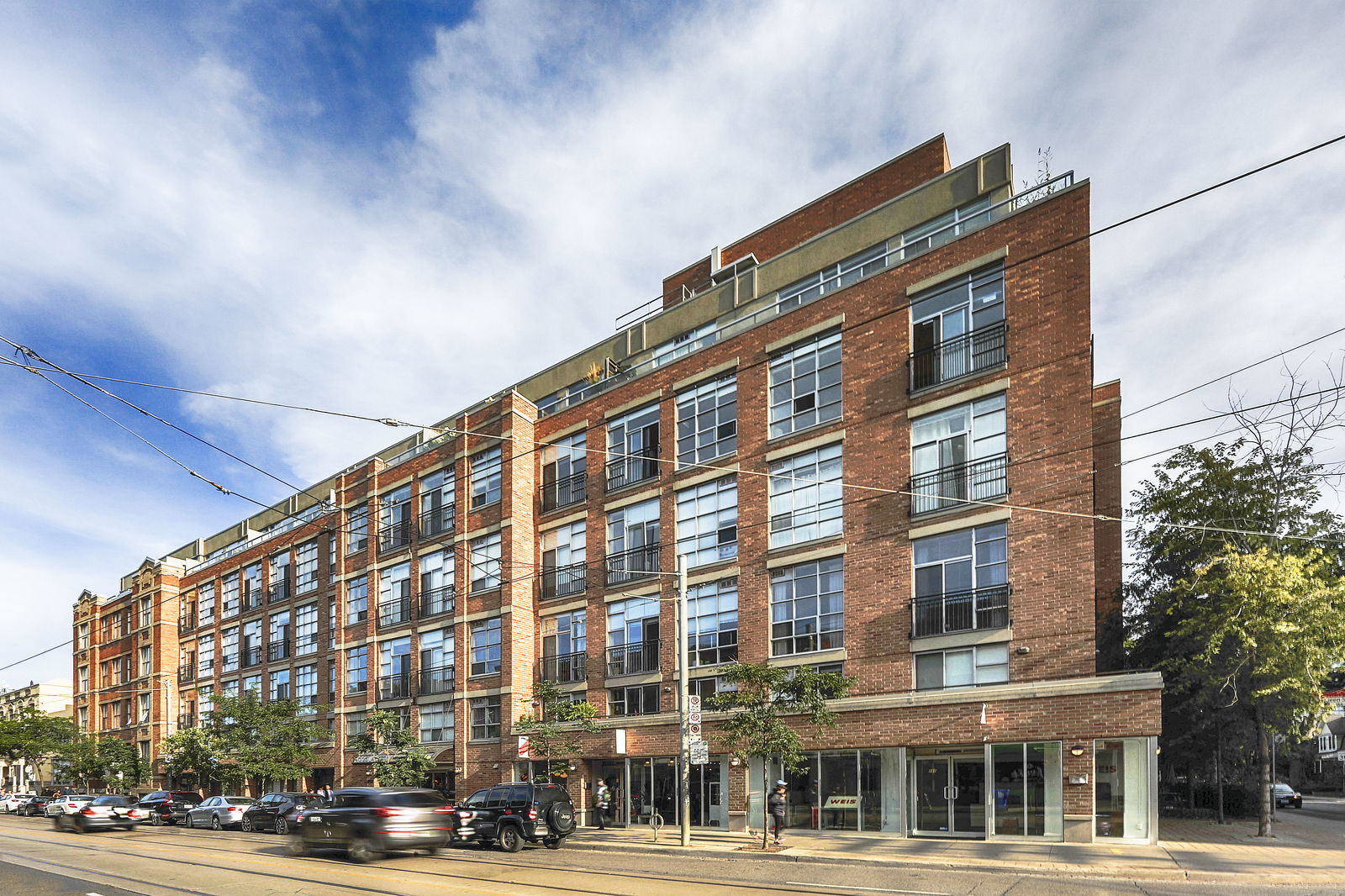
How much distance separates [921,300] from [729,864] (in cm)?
1644

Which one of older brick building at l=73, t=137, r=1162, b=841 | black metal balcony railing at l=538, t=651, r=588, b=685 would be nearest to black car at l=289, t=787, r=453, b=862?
older brick building at l=73, t=137, r=1162, b=841

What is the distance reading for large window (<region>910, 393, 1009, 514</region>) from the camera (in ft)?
86.1

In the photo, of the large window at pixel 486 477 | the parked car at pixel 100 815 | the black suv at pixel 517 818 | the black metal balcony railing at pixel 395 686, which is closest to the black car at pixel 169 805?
the parked car at pixel 100 815

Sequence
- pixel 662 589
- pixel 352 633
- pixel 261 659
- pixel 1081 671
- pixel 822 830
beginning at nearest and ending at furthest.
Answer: pixel 1081 671, pixel 822 830, pixel 662 589, pixel 352 633, pixel 261 659

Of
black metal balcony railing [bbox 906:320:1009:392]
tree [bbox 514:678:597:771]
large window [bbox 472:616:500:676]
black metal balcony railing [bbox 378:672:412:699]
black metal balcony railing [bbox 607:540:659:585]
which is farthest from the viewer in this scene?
black metal balcony railing [bbox 378:672:412:699]

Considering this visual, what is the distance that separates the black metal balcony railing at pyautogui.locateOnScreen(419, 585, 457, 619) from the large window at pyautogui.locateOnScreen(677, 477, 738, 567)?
12548 millimetres

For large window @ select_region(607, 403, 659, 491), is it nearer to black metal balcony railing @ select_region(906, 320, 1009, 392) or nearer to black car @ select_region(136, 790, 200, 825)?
black metal balcony railing @ select_region(906, 320, 1009, 392)

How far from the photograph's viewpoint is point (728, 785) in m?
29.9

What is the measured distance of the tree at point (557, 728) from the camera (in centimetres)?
3353

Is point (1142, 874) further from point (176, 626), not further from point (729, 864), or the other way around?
point (176, 626)

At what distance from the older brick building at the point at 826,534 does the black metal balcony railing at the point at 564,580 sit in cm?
11

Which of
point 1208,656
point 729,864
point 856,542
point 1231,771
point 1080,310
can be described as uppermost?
point 1080,310

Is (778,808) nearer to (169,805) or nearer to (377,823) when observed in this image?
(377,823)

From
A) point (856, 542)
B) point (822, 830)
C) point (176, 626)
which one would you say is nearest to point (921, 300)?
point (856, 542)
